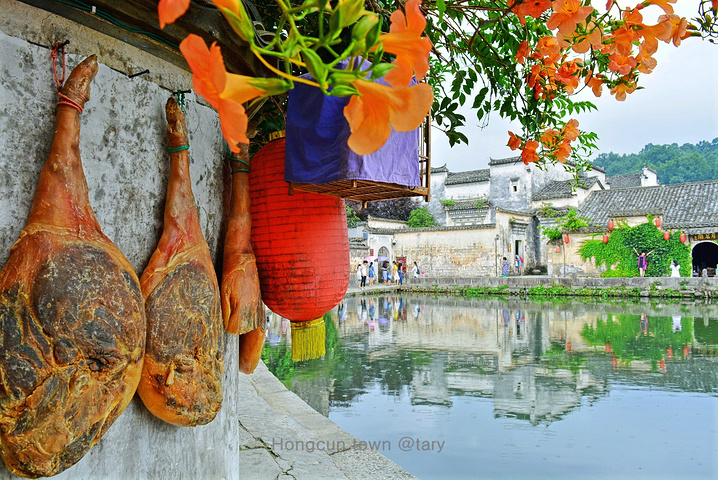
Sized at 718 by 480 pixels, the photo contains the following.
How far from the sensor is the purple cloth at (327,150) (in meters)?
1.67

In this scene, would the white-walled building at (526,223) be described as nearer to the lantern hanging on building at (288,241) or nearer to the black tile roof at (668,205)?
the black tile roof at (668,205)

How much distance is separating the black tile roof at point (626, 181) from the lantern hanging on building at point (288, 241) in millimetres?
42856

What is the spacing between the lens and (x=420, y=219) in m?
33.4

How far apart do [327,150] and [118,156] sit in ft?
2.16

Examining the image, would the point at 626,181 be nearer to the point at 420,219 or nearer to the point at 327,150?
the point at 420,219

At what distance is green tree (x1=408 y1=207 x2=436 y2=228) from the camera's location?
109 feet

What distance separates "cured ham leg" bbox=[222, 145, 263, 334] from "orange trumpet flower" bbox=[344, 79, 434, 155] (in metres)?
1.27

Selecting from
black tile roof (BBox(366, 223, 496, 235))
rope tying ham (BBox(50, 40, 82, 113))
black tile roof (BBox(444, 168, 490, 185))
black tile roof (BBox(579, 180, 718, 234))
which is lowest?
rope tying ham (BBox(50, 40, 82, 113))

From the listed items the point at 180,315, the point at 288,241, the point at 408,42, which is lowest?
the point at 180,315

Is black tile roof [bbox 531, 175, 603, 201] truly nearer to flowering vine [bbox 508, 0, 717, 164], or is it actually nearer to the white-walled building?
the white-walled building

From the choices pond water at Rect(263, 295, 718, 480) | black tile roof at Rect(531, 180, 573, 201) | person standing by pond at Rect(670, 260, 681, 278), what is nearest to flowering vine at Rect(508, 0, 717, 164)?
pond water at Rect(263, 295, 718, 480)

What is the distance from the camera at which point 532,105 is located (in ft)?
11.3

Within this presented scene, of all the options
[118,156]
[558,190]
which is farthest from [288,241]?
[558,190]

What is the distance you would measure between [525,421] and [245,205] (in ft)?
16.9
